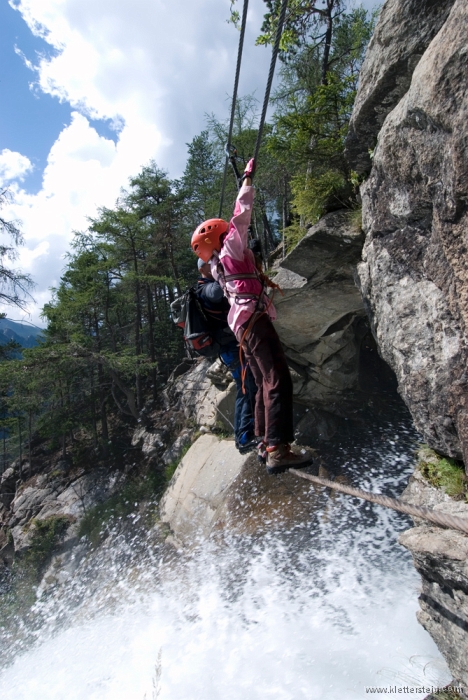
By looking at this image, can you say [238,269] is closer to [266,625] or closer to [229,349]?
[229,349]

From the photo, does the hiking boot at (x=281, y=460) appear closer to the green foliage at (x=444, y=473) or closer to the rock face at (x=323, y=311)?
the green foliage at (x=444, y=473)

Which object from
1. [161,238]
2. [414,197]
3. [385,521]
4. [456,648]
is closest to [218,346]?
[414,197]

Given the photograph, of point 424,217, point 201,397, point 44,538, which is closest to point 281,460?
point 424,217

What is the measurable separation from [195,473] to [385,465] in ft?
17.3

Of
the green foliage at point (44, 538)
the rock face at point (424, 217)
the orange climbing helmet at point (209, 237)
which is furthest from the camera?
the green foliage at point (44, 538)

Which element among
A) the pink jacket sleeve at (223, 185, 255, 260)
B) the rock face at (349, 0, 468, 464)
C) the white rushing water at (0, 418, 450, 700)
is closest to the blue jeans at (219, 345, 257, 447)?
the pink jacket sleeve at (223, 185, 255, 260)

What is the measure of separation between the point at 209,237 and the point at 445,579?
3819mm

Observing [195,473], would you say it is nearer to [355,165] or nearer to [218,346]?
[218,346]

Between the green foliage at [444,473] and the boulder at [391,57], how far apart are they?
388 cm

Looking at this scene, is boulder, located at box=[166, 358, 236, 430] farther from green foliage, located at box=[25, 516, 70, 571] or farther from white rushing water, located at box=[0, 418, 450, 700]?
green foliage, located at box=[25, 516, 70, 571]

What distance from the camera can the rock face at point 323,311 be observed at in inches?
274

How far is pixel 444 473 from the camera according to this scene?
150 inches

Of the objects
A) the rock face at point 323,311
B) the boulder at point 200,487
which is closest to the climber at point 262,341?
the rock face at point 323,311

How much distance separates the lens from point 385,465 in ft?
26.6
